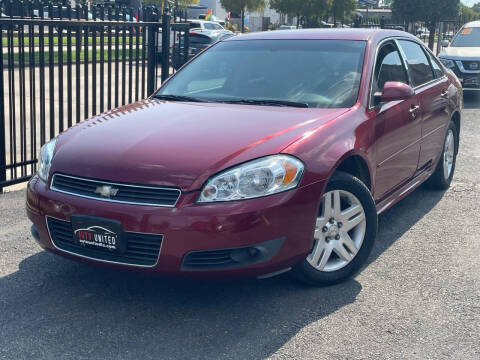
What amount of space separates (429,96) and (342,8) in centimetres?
4114

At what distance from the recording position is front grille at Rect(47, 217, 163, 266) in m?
3.68

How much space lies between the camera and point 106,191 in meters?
3.76

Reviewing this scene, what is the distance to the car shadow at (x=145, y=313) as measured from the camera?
3475mm

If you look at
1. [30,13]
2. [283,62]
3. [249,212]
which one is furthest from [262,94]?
[30,13]

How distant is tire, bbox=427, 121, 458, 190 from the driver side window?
4.29ft

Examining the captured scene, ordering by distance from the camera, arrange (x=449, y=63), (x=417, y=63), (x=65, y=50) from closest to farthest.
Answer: (x=417, y=63) < (x=65, y=50) < (x=449, y=63)

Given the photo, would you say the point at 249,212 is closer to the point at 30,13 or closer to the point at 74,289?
the point at 74,289

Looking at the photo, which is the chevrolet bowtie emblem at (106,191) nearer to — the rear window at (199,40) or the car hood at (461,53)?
the car hood at (461,53)

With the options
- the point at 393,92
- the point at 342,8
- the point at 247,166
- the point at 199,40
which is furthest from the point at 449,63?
the point at 342,8

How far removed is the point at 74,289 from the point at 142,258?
755 mm

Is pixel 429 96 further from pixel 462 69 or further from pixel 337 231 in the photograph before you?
pixel 462 69

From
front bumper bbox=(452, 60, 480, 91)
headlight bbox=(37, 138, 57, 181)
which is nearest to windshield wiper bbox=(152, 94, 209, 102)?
headlight bbox=(37, 138, 57, 181)

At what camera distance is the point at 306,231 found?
3.90 m

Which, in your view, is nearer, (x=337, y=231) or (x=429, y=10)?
(x=337, y=231)
